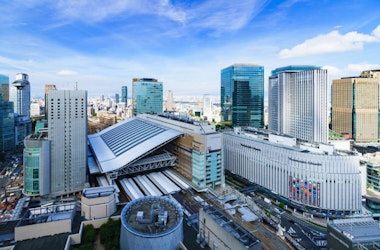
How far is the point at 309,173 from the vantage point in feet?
126

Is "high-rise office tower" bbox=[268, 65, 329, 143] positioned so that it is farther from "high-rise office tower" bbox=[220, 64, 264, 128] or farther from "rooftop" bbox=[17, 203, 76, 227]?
"rooftop" bbox=[17, 203, 76, 227]

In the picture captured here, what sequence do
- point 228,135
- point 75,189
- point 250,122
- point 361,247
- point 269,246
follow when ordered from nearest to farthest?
point 361,247 → point 269,246 → point 75,189 → point 228,135 → point 250,122

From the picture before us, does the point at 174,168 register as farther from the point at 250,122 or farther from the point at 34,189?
the point at 250,122

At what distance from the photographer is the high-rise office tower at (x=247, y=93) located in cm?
9438

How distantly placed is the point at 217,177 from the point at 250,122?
61.6 meters

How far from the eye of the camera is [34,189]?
36000 millimetres

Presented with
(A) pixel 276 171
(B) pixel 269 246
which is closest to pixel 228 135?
(A) pixel 276 171

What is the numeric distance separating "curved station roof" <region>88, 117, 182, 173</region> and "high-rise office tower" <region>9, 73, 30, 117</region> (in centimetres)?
6804

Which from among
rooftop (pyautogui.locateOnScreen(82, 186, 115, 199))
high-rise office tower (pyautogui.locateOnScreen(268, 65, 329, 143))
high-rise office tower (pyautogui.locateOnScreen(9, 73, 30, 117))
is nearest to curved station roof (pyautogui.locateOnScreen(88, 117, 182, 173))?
rooftop (pyautogui.locateOnScreen(82, 186, 115, 199))

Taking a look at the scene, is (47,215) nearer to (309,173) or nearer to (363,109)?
(309,173)

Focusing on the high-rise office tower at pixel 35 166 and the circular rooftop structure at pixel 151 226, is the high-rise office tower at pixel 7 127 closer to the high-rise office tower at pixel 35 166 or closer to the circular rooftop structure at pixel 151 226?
the high-rise office tower at pixel 35 166

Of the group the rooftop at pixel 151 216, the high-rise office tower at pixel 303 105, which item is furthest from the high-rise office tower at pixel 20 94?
the high-rise office tower at pixel 303 105

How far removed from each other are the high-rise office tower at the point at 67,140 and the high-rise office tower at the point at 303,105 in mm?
60005

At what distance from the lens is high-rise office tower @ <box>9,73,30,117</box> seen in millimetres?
96812
